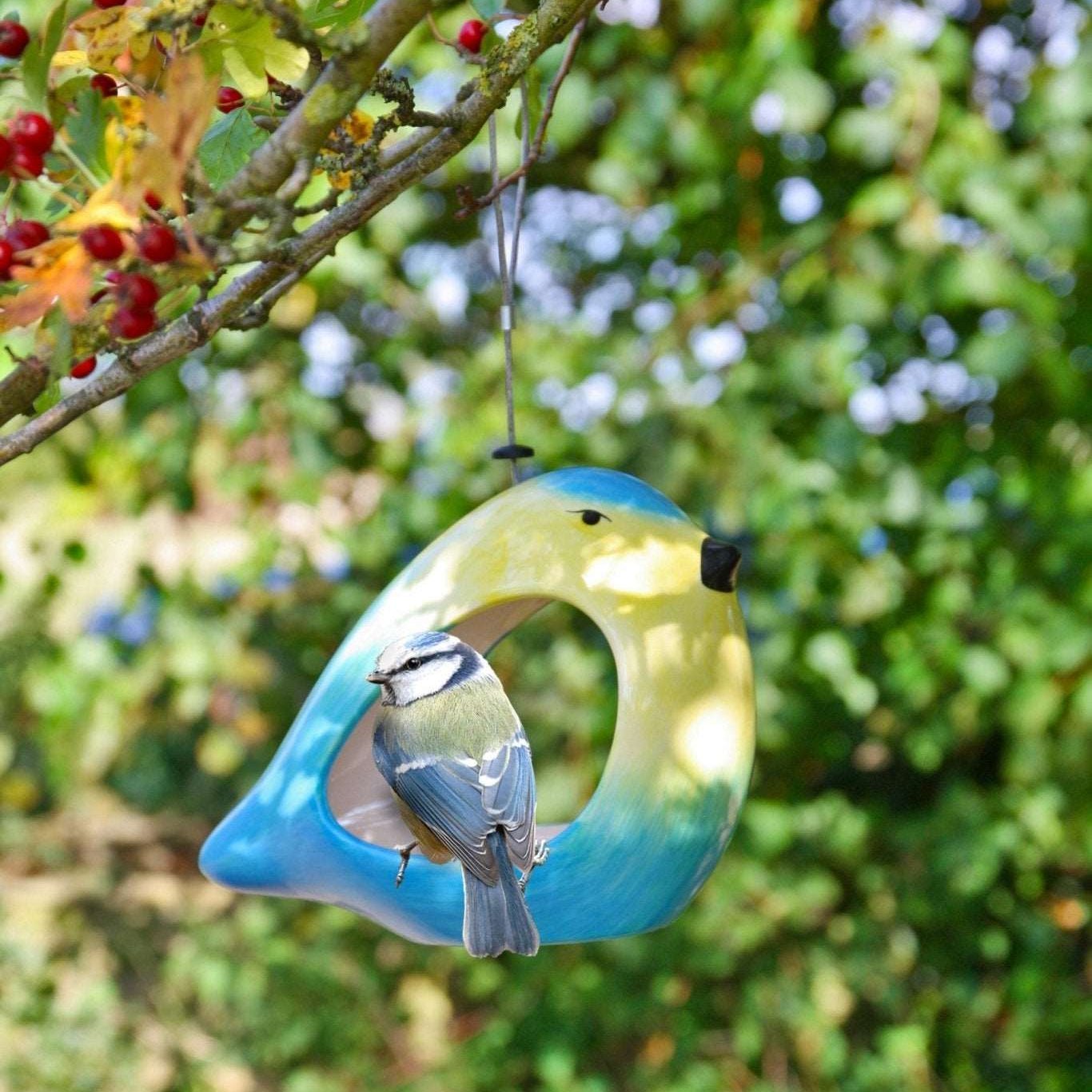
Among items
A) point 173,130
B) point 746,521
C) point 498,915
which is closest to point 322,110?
point 173,130

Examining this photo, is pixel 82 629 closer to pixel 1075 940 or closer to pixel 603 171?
pixel 603 171

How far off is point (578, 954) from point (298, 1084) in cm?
80

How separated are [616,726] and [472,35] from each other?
0.51 meters

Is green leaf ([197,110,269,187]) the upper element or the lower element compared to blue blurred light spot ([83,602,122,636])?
upper

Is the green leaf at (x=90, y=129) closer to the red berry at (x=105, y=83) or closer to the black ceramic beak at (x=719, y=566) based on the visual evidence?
the red berry at (x=105, y=83)

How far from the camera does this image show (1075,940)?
2.59m

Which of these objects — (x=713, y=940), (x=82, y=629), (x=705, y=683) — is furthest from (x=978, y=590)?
(x=82, y=629)

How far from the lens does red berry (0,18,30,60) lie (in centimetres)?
74

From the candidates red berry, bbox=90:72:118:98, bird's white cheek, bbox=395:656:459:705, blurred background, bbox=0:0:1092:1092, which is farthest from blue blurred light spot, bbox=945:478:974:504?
red berry, bbox=90:72:118:98

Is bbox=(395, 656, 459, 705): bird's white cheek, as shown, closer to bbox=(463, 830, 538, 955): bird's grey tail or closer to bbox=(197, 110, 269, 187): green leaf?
bbox=(463, 830, 538, 955): bird's grey tail

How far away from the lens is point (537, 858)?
89 centimetres

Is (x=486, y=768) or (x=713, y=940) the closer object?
(x=486, y=768)

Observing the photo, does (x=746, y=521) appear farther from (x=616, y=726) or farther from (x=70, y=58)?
(x=70, y=58)

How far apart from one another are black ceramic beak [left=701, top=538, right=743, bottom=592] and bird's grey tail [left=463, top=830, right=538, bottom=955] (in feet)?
0.82
